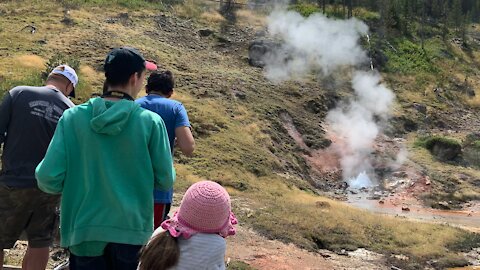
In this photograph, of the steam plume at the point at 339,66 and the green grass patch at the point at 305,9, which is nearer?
the steam plume at the point at 339,66

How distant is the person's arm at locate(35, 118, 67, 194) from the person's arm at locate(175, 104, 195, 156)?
112 centimetres

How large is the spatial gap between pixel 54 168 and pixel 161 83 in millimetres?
1552

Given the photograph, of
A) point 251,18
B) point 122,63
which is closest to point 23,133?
point 122,63

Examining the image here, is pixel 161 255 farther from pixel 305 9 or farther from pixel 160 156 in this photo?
pixel 305 9

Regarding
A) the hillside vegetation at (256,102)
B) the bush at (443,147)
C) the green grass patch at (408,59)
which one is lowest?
the bush at (443,147)

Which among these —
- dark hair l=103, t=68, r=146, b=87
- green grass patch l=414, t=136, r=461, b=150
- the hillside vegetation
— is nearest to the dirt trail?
the hillside vegetation

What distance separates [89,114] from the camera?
2805 mm

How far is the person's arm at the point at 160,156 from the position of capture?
112 inches

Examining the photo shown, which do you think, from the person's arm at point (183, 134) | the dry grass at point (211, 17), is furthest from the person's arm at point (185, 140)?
the dry grass at point (211, 17)

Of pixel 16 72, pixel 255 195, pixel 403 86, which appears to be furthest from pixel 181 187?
pixel 403 86

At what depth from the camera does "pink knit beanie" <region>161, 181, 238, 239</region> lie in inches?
99.5

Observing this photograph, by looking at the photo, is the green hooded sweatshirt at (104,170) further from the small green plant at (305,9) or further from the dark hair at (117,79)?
the small green plant at (305,9)

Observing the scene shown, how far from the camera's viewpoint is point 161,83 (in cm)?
413

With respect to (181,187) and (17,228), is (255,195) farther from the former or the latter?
(17,228)
